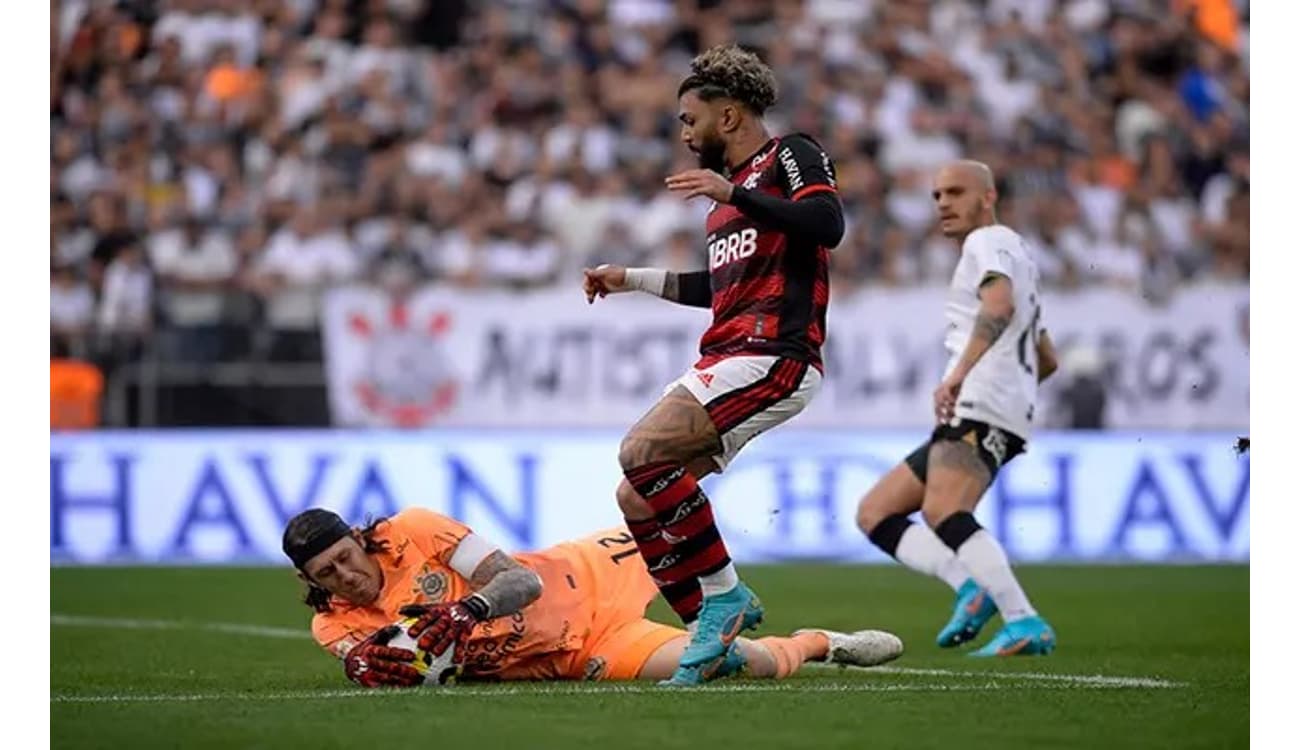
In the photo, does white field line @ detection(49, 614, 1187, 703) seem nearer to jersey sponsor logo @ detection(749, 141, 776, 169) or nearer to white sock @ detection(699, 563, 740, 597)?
white sock @ detection(699, 563, 740, 597)

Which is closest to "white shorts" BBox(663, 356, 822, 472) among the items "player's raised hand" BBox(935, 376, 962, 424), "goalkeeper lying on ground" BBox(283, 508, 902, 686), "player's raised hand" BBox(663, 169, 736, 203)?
"player's raised hand" BBox(663, 169, 736, 203)

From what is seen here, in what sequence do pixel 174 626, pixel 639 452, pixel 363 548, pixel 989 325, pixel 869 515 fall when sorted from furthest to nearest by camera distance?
pixel 174 626
pixel 869 515
pixel 989 325
pixel 363 548
pixel 639 452

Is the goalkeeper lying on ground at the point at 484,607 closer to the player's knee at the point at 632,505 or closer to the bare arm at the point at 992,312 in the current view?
the player's knee at the point at 632,505

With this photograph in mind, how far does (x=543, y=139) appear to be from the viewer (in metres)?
21.8

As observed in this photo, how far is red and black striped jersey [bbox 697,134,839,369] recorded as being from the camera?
8.22m

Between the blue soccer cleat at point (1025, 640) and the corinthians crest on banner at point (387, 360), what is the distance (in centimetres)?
910

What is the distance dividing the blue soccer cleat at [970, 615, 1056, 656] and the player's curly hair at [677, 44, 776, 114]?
293cm

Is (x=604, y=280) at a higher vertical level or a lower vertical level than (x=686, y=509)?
higher

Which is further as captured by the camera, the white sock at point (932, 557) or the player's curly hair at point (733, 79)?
the white sock at point (932, 557)

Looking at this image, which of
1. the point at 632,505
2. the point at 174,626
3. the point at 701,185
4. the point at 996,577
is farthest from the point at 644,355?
the point at 701,185

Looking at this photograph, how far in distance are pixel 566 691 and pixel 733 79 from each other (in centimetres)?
222

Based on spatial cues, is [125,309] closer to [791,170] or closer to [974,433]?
[974,433]

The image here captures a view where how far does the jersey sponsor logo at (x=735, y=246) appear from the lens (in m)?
8.27

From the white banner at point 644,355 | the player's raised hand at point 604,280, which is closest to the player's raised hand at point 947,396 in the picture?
the player's raised hand at point 604,280
